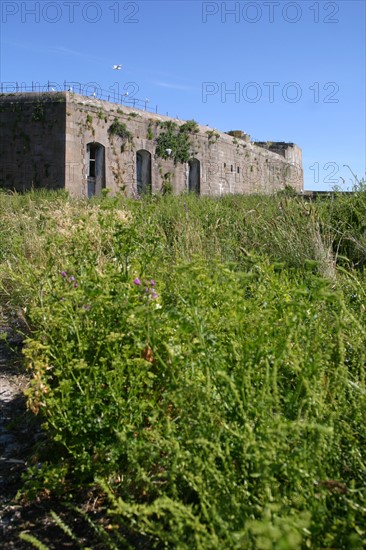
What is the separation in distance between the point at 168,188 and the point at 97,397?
2058 cm

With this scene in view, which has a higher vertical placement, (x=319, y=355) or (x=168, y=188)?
(x=168, y=188)

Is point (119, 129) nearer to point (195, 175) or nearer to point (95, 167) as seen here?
point (95, 167)

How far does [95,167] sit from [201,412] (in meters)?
19.4

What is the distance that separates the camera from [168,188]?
74.7 ft

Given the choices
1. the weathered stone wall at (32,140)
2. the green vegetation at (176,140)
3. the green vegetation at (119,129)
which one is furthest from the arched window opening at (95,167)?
the green vegetation at (176,140)

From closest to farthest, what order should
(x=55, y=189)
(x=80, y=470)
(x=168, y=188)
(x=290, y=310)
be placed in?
1. (x=80, y=470)
2. (x=290, y=310)
3. (x=55, y=189)
4. (x=168, y=188)

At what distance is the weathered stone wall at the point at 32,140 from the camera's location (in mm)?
19266

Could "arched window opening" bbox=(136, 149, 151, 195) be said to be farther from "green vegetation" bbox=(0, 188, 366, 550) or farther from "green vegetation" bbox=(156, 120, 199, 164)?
"green vegetation" bbox=(0, 188, 366, 550)

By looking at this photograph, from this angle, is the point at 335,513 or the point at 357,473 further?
the point at 357,473

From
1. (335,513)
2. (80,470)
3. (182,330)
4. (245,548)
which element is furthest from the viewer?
(80,470)

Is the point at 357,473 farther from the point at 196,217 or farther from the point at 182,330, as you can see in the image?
the point at 196,217

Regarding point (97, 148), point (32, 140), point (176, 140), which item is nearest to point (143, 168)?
point (176, 140)

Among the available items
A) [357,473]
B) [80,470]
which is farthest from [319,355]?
[80,470]

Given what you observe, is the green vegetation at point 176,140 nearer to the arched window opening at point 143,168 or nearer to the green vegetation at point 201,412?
the arched window opening at point 143,168
